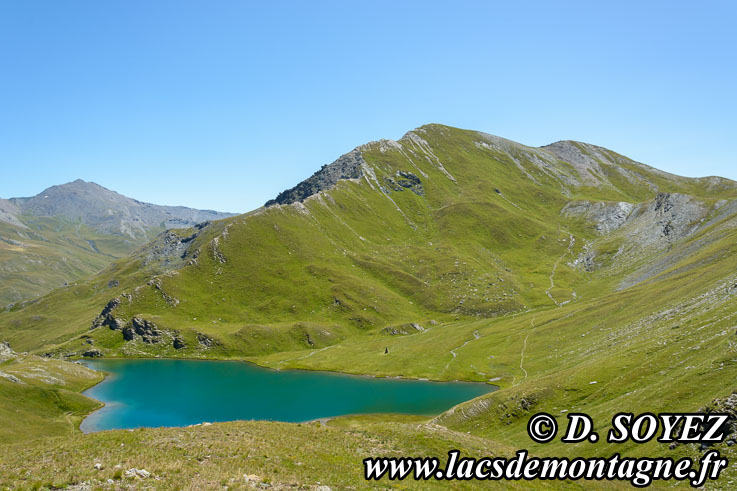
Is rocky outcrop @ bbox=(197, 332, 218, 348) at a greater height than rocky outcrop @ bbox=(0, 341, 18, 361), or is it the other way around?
rocky outcrop @ bbox=(0, 341, 18, 361)

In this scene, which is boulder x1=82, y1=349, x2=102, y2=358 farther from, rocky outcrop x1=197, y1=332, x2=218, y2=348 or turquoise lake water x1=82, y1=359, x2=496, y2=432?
rocky outcrop x1=197, y1=332, x2=218, y2=348

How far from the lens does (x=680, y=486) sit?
105 feet

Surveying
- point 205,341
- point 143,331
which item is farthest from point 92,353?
point 205,341

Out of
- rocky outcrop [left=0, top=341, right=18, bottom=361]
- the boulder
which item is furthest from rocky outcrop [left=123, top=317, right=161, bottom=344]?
rocky outcrop [left=0, top=341, right=18, bottom=361]

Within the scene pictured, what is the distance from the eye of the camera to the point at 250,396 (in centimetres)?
10912

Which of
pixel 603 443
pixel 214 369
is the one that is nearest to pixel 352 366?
pixel 214 369

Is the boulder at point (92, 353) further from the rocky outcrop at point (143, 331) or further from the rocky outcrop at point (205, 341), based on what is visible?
the rocky outcrop at point (205, 341)

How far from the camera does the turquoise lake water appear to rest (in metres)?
91.8

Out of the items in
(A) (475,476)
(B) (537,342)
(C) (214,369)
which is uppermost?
→ (A) (475,476)

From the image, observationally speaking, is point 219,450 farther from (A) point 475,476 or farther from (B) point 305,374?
(B) point 305,374

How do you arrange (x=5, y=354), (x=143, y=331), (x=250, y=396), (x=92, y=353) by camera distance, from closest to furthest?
(x=250, y=396) < (x=5, y=354) < (x=92, y=353) < (x=143, y=331)

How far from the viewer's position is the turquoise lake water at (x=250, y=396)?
91.8m

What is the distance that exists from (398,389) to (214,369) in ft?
249

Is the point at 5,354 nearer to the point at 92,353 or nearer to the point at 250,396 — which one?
the point at 92,353
